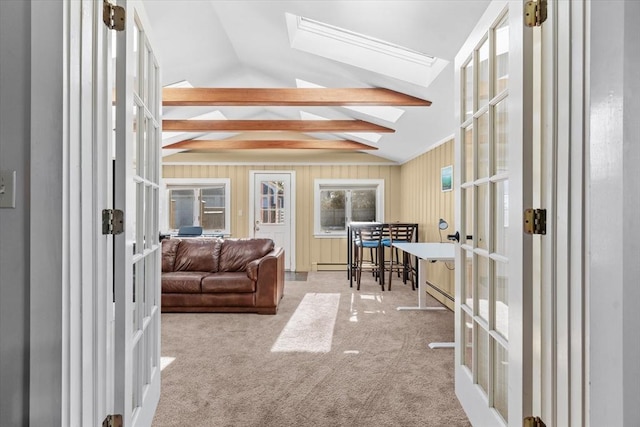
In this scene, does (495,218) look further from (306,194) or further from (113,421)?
(306,194)

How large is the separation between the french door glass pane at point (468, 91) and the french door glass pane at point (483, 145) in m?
0.15

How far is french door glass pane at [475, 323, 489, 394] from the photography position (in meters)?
1.84

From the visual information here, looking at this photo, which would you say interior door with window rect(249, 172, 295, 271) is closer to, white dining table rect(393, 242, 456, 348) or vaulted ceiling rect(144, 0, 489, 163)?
vaulted ceiling rect(144, 0, 489, 163)

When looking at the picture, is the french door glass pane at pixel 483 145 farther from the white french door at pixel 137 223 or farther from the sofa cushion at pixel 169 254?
the sofa cushion at pixel 169 254

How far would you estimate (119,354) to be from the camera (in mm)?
1474

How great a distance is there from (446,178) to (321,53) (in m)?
2.42

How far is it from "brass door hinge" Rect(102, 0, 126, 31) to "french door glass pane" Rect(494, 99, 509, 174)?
1.53 metres

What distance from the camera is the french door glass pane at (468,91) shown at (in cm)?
206

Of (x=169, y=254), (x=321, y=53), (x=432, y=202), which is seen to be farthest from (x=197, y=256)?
(x=432, y=202)

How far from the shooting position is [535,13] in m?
1.37
